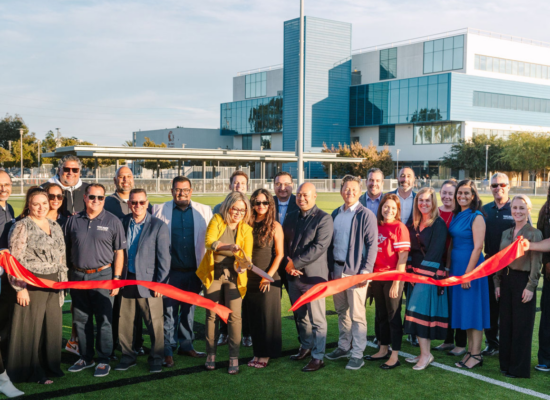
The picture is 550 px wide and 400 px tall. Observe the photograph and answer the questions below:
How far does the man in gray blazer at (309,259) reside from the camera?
561 cm

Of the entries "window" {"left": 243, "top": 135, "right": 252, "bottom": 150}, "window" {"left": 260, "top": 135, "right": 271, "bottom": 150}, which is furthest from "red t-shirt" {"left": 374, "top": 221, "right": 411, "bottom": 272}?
"window" {"left": 243, "top": 135, "right": 252, "bottom": 150}

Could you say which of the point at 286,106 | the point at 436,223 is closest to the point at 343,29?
the point at 286,106

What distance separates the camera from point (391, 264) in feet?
18.8

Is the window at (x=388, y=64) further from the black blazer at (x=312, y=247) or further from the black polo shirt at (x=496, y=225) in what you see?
the black blazer at (x=312, y=247)

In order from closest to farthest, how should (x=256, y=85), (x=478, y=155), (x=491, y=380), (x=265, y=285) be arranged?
(x=491, y=380) → (x=265, y=285) → (x=478, y=155) → (x=256, y=85)

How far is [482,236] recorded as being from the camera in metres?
5.57

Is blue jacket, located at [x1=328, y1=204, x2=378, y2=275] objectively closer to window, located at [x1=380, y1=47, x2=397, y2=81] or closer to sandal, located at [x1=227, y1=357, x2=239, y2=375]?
sandal, located at [x1=227, y1=357, x2=239, y2=375]

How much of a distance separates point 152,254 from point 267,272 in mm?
1222

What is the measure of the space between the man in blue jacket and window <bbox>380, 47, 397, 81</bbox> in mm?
62855

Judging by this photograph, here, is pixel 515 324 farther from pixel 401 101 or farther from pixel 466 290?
pixel 401 101

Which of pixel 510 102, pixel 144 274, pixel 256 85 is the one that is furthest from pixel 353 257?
pixel 256 85

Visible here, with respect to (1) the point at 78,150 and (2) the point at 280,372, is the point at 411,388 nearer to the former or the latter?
(2) the point at 280,372

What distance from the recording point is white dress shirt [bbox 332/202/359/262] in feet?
19.0

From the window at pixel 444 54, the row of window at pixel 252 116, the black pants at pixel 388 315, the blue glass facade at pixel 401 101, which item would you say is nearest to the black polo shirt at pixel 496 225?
the black pants at pixel 388 315
